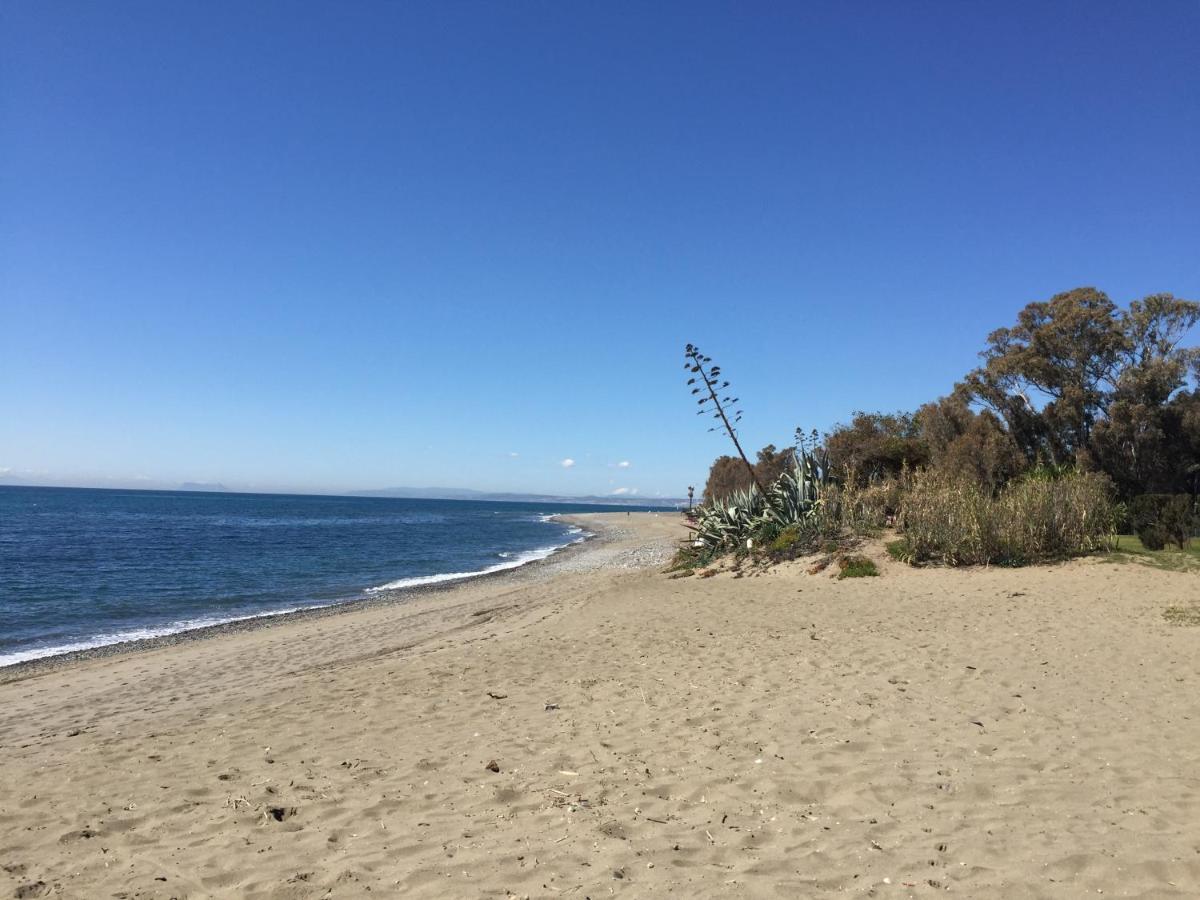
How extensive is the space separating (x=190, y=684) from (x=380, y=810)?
24.5ft

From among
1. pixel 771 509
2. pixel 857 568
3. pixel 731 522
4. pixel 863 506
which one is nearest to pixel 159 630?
pixel 731 522

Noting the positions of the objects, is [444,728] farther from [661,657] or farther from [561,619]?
[561,619]

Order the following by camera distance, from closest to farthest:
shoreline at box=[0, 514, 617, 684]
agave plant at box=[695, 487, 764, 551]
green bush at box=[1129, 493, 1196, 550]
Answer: shoreline at box=[0, 514, 617, 684] → green bush at box=[1129, 493, 1196, 550] → agave plant at box=[695, 487, 764, 551]

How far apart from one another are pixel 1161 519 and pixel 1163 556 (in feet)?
12.4

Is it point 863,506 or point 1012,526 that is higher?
point 863,506

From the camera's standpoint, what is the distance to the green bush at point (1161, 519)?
1666cm

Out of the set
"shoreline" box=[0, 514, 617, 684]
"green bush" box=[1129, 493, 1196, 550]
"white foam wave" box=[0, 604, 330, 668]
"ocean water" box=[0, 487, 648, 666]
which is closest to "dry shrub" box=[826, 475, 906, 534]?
"green bush" box=[1129, 493, 1196, 550]

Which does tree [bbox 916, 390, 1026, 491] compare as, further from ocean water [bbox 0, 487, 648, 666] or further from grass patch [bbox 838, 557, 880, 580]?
ocean water [bbox 0, 487, 648, 666]

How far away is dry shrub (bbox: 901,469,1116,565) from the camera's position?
16.2m

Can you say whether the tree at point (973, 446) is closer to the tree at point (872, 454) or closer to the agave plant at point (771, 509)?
the tree at point (872, 454)

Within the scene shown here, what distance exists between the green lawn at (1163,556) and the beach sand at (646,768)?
478cm

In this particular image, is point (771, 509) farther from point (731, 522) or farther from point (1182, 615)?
point (1182, 615)

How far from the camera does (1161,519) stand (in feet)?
61.0

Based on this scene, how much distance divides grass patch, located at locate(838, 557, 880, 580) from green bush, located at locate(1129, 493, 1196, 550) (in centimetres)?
645
